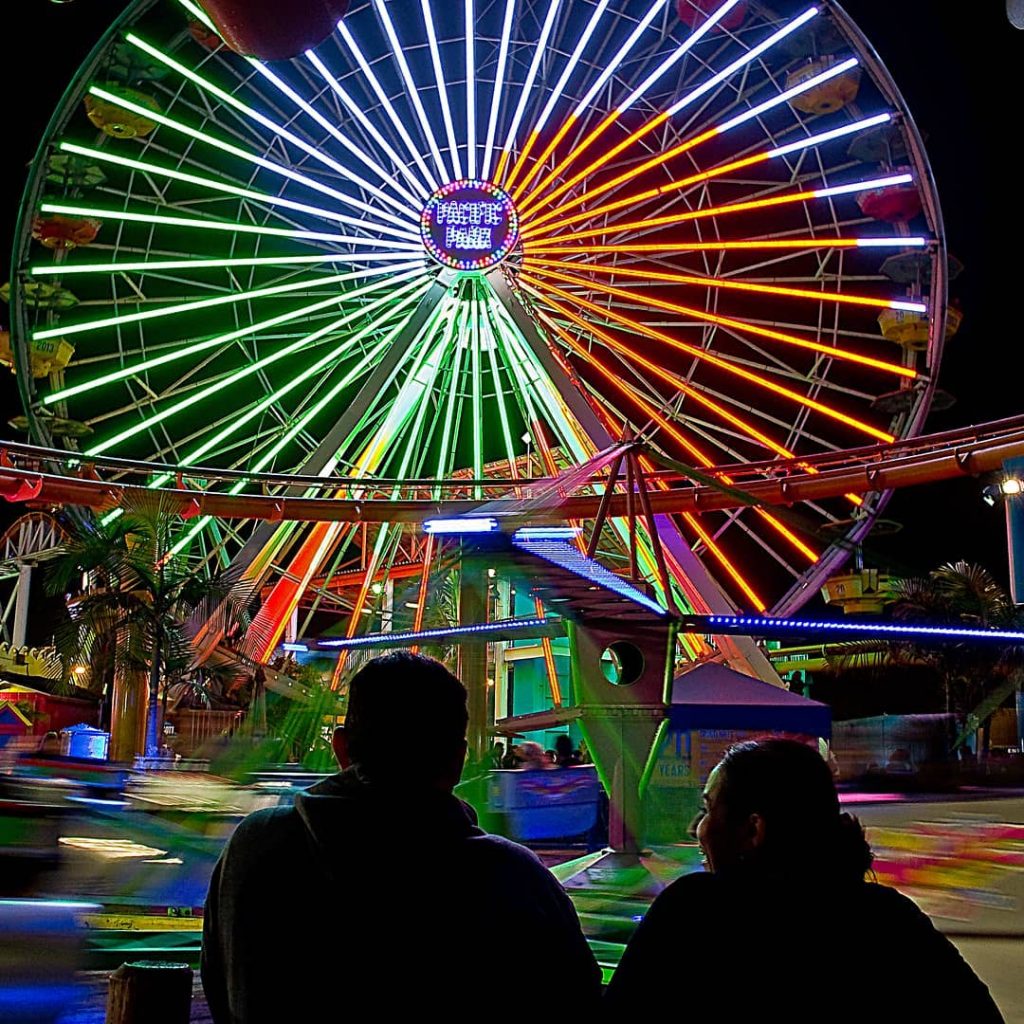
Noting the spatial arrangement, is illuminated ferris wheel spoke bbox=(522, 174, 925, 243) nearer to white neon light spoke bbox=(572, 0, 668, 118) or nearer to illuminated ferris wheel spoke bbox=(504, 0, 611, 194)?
illuminated ferris wheel spoke bbox=(504, 0, 611, 194)

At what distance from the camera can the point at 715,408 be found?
18.6m

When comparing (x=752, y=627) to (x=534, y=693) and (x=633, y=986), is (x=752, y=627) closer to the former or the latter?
(x=633, y=986)

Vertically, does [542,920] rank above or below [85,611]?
below

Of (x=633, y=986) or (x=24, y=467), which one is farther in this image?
(x=24, y=467)

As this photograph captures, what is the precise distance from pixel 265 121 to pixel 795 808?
17.5 m

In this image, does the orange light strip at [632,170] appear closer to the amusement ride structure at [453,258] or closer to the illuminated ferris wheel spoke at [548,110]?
the amusement ride structure at [453,258]

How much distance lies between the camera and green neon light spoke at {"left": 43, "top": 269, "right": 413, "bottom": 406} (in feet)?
59.5

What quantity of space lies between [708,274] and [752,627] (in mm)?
13373

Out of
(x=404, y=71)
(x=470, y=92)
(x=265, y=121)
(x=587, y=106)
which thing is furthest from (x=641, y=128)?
(x=265, y=121)

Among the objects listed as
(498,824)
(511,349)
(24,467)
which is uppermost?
(511,349)

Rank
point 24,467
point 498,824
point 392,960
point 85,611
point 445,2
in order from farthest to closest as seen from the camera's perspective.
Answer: point 445,2, point 24,467, point 85,611, point 498,824, point 392,960

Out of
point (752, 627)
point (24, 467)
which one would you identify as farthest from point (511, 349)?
point (752, 627)

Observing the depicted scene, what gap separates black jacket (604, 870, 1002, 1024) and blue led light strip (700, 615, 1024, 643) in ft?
14.4

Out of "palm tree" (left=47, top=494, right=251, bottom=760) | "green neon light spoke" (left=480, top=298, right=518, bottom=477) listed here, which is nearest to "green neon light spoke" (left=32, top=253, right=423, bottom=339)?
"green neon light spoke" (left=480, top=298, right=518, bottom=477)
